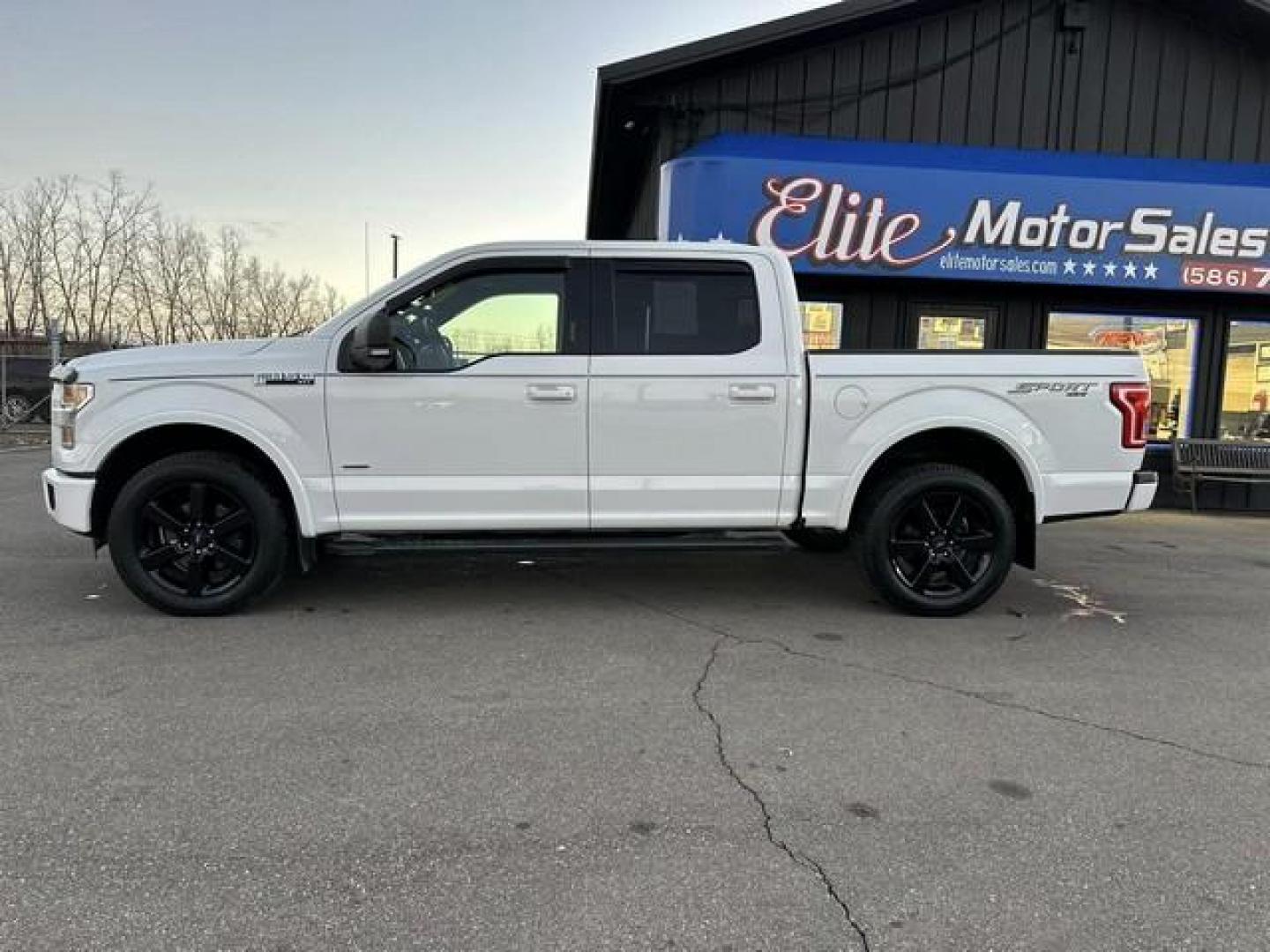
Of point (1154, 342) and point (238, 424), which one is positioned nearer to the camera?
point (238, 424)

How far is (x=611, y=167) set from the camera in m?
14.2

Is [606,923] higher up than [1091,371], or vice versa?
[1091,371]

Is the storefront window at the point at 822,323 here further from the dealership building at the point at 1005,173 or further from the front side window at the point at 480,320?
the front side window at the point at 480,320

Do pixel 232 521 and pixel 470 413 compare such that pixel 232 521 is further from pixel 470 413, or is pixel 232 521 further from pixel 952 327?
pixel 952 327

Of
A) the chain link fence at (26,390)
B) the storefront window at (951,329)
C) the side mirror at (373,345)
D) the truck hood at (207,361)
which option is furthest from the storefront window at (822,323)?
the chain link fence at (26,390)

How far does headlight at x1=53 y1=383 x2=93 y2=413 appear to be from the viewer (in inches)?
200

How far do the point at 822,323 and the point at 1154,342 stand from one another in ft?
14.0

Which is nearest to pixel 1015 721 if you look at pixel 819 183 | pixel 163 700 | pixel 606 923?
pixel 606 923

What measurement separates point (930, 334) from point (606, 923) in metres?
10.1

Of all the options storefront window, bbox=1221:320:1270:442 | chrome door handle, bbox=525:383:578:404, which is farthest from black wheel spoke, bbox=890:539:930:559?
storefront window, bbox=1221:320:1270:442

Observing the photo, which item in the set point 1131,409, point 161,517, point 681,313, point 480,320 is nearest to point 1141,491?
point 1131,409

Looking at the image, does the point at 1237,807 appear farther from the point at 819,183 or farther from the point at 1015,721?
the point at 819,183

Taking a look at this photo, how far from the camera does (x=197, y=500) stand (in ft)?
17.0

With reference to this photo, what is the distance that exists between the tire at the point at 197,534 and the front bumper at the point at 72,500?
0.14 m
